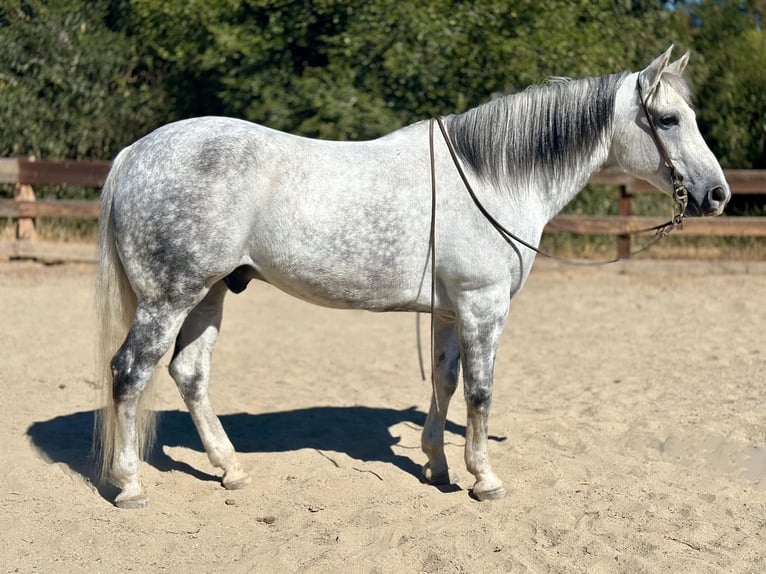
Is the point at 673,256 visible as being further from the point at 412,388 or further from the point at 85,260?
the point at 85,260

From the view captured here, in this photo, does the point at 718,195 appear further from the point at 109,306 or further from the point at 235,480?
the point at 109,306

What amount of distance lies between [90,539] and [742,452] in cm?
342

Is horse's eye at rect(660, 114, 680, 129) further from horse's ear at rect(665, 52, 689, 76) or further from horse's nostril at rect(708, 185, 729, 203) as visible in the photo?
horse's nostril at rect(708, 185, 729, 203)

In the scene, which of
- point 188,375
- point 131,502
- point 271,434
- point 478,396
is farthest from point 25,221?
point 478,396

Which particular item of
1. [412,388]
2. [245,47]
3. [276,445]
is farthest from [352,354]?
[245,47]

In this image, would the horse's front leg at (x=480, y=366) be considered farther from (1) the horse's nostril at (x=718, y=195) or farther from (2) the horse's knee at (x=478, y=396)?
(1) the horse's nostril at (x=718, y=195)

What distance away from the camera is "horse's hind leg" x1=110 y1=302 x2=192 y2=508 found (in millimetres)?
4035

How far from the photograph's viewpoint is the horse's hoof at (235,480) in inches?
175

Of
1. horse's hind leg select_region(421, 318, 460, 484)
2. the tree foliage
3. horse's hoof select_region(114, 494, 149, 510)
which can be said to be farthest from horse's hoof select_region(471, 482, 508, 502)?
the tree foliage

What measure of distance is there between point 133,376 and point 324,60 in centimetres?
1015

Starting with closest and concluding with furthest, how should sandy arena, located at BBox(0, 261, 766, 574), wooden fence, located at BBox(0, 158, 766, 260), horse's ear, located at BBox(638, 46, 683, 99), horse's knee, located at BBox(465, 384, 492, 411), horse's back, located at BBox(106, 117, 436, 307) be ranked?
sandy arena, located at BBox(0, 261, 766, 574)
horse's back, located at BBox(106, 117, 436, 307)
horse's ear, located at BBox(638, 46, 683, 99)
horse's knee, located at BBox(465, 384, 492, 411)
wooden fence, located at BBox(0, 158, 766, 260)

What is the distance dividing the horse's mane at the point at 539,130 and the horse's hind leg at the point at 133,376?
63.3 inches

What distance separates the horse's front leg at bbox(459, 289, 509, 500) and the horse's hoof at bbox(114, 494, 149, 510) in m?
1.57

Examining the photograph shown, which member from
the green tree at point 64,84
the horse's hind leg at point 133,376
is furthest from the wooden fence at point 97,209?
the horse's hind leg at point 133,376
